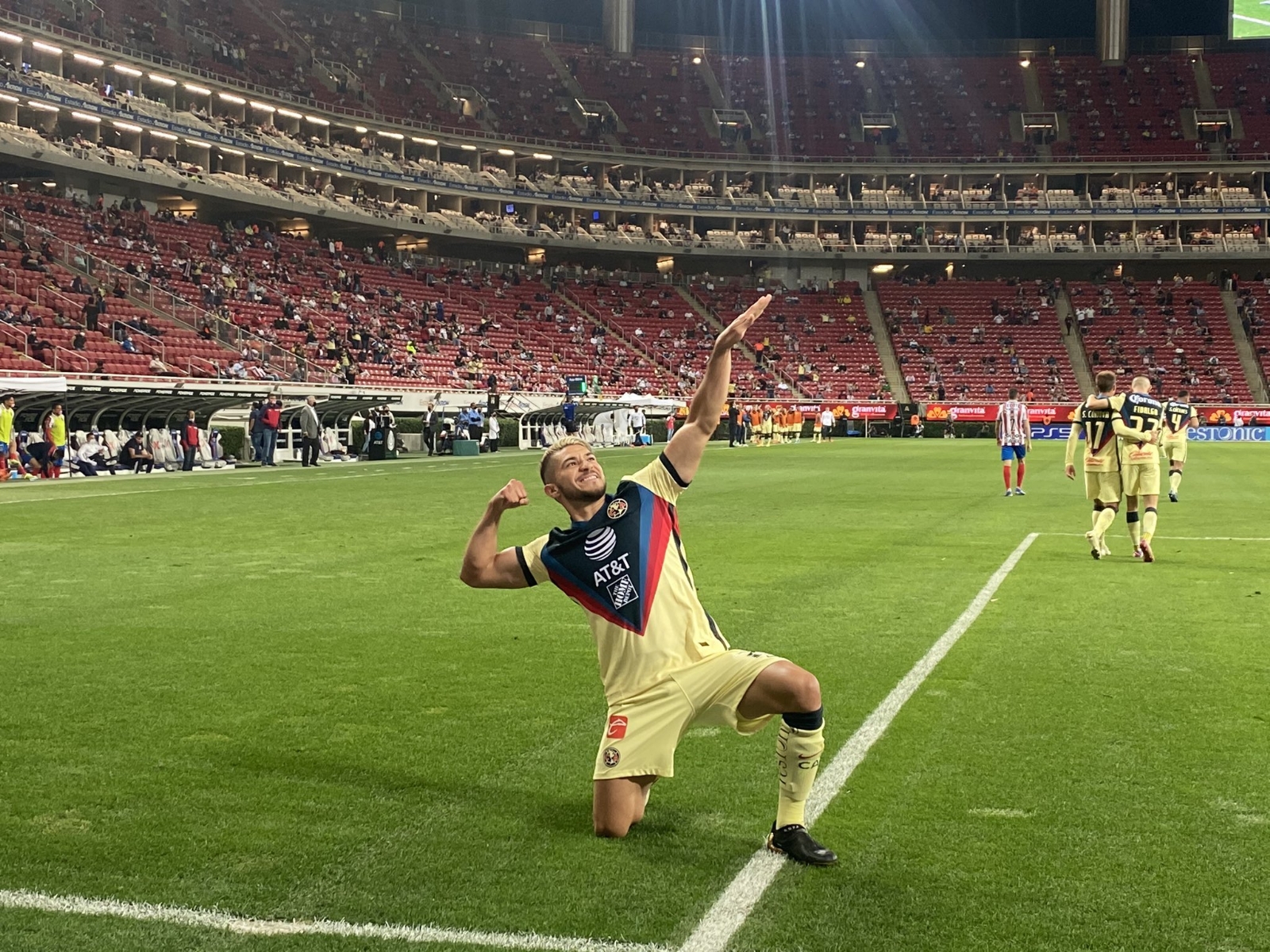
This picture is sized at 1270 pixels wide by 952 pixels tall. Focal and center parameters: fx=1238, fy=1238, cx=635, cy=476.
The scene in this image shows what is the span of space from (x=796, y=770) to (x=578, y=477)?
1387 millimetres

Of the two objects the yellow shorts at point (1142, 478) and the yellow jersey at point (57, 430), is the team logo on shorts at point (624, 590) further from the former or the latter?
the yellow jersey at point (57, 430)

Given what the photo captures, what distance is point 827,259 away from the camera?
83375 mm

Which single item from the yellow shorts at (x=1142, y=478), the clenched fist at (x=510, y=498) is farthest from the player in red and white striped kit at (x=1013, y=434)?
the clenched fist at (x=510, y=498)

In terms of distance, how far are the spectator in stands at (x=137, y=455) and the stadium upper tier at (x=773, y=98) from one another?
44.5 metres

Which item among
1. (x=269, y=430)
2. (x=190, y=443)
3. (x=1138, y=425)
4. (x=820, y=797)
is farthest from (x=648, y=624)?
(x=269, y=430)

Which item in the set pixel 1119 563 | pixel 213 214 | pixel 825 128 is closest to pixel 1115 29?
pixel 825 128

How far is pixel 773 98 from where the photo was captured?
87.5 meters

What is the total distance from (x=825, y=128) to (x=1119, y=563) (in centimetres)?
7726

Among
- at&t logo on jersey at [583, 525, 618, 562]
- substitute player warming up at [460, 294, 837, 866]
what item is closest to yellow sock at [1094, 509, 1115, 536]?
substitute player warming up at [460, 294, 837, 866]

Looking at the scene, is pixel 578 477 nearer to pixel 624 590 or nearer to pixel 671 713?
pixel 624 590

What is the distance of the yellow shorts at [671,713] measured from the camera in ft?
15.4

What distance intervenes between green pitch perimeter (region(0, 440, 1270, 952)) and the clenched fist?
1237mm

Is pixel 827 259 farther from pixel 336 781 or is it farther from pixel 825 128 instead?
pixel 336 781

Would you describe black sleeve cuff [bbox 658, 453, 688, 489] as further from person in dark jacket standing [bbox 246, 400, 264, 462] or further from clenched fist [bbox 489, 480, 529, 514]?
person in dark jacket standing [bbox 246, 400, 264, 462]
